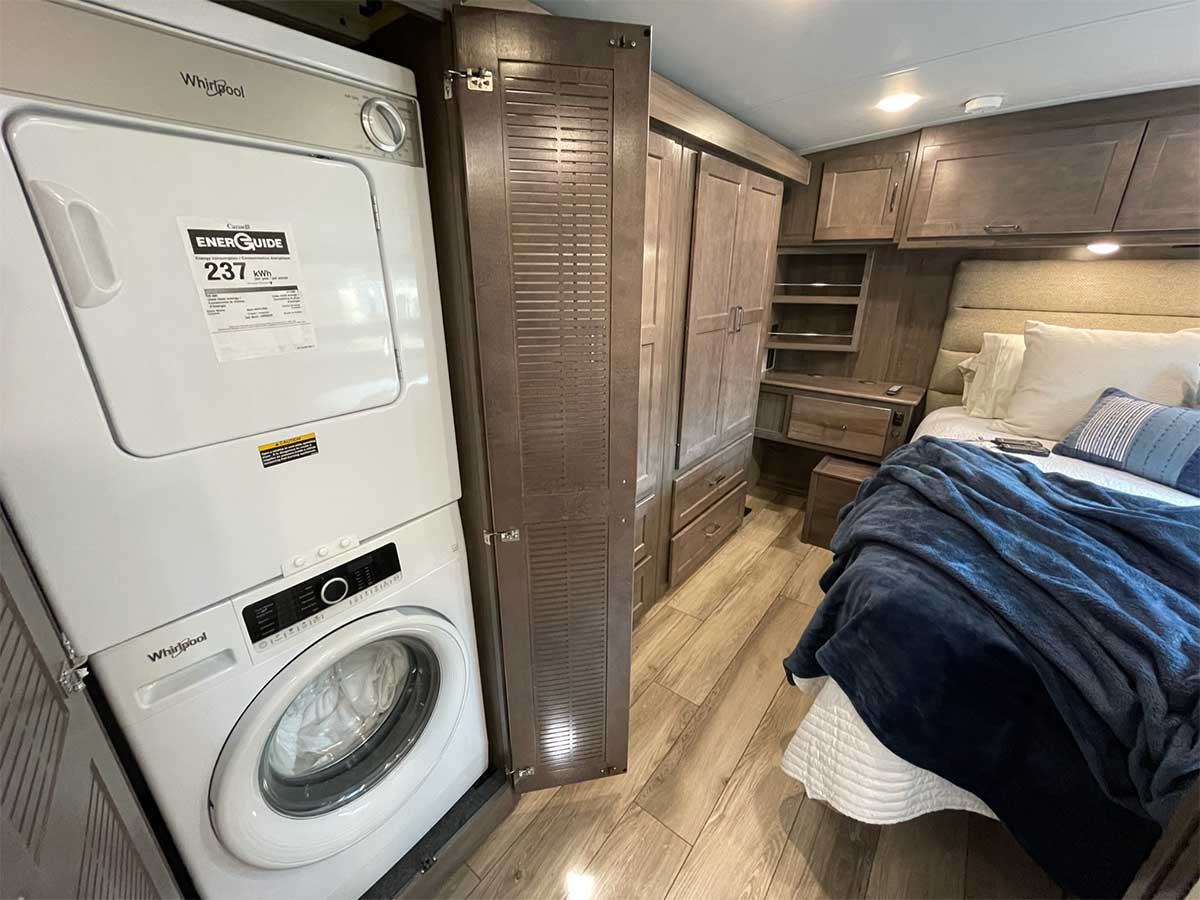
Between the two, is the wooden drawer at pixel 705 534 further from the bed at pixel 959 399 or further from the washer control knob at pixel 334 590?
the washer control knob at pixel 334 590

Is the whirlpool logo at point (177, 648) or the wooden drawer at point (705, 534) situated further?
the wooden drawer at point (705, 534)

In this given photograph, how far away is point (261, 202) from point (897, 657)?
4.81 ft

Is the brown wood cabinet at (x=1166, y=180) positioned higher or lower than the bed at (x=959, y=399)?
higher

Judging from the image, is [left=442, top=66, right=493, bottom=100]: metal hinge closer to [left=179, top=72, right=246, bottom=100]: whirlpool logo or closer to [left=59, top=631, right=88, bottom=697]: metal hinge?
[left=179, top=72, right=246, bottom=100]: whirlpool logo

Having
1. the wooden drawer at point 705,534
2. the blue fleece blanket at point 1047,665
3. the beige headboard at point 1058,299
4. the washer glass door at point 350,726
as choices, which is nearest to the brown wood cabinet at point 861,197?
the beige headboard at point 1058,299

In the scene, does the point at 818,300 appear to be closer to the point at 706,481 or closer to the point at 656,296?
the point at 706,481

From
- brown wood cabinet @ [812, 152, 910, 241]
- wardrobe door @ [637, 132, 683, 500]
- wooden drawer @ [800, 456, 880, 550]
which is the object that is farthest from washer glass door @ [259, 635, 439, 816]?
brown wood cabinet @ [812, 152, 910, 241]

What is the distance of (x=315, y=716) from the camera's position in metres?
1.01

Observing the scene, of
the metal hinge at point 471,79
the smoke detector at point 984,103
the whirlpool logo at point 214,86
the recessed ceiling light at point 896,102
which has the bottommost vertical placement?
the whirlpool logo at point 214,86

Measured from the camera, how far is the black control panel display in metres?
0.79

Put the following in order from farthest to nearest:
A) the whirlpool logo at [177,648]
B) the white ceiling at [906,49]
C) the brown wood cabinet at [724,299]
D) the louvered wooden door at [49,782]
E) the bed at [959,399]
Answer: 1. the brown wood cabinet at [724,299]
2. the white ceiling at [906,49]
3. the bed at [959,399]
4. the whirlpool logo at [177,648]
5. the louvered wooden door at [49,782]

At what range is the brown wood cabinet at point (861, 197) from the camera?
2.26 m

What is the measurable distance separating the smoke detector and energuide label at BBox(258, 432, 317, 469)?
2.59 meters

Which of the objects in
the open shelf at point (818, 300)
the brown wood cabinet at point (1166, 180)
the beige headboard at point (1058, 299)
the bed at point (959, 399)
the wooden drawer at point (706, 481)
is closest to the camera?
the bed at point (959, 399)
